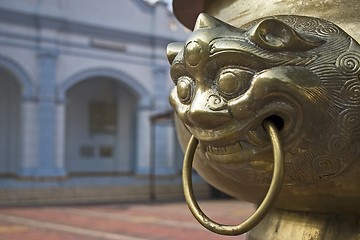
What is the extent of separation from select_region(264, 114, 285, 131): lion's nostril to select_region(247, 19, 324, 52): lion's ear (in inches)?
2.7

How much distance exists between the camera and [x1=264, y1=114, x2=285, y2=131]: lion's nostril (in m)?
0.52

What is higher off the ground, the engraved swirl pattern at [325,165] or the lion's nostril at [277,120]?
the lion's nostril at [277,120]

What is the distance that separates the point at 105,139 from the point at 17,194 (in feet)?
14.9

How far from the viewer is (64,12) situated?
10.9 metres

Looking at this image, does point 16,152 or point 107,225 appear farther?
point 16,152

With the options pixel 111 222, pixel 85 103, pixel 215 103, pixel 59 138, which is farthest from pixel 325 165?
pixel 85 103

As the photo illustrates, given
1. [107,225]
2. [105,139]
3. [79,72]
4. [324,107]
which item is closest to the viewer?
[324,107]

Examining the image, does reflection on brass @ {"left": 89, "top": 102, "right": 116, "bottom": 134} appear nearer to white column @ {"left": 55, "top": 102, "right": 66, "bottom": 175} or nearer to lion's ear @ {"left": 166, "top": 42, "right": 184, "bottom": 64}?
white column @ {"left": 55, "top": 102, "right": 66, "bottom": 175}

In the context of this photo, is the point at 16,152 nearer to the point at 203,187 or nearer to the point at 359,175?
the point at 203,187

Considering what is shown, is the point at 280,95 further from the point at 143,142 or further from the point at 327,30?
the point at 143,142

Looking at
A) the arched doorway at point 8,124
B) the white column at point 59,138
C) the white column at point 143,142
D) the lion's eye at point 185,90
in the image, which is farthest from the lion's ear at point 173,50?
the arched doorway at point 8,124

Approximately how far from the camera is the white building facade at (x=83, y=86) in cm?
1038

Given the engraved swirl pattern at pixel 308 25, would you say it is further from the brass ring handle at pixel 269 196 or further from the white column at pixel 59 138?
the white column at pixel 59 138

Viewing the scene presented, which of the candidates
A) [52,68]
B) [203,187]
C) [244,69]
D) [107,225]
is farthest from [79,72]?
[244,69]
